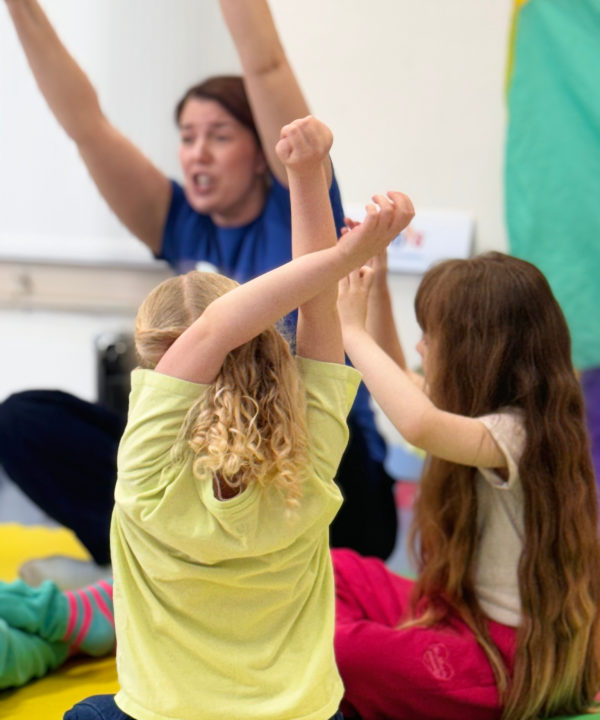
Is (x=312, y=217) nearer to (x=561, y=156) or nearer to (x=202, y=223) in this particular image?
(x=202, y=223)

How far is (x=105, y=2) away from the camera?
171cm

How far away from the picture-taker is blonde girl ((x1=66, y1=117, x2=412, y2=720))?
515 millimetres

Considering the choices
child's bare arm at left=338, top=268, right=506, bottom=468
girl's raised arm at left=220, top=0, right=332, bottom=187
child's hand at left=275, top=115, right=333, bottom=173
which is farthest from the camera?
girl's raised arm at left=220, top=0, right=332, bottom=187

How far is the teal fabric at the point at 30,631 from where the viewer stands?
789mm

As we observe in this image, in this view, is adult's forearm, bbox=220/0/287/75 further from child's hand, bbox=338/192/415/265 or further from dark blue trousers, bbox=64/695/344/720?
dark blue trousers, bbox=64/695/344/720

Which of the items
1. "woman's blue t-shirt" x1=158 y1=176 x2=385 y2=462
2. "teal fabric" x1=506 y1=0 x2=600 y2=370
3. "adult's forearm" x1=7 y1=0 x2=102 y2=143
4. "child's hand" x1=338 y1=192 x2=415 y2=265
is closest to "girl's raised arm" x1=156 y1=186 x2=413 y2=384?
"child's hand" x1=338 y1=192 x2=415 y2=265

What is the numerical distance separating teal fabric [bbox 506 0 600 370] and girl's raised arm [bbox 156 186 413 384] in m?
0.90

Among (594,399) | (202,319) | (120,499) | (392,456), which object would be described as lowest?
(392,456)

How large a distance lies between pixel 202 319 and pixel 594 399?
97cm

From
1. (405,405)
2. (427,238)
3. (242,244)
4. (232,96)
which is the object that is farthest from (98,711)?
(427,238)

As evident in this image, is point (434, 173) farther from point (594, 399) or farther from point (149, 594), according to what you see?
point (149, 594)

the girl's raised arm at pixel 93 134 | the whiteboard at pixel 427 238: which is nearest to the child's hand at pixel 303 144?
the girl's raised arm at pixel 93 134

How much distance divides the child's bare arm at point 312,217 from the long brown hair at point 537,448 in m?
0.20

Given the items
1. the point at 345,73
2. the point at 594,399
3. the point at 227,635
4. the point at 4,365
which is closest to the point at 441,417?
the point at 227,635
